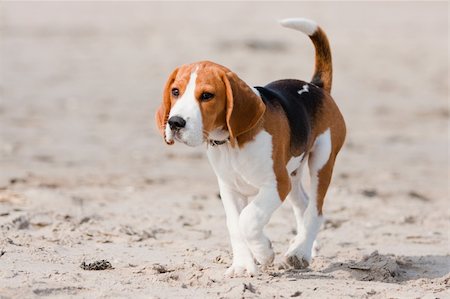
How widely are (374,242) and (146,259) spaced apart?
2131 millimetres

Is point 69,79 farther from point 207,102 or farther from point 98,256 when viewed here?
point 207,102

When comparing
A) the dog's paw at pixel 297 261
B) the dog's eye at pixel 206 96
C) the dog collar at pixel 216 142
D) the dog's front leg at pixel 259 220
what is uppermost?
the dog's eye at pixel 206 96

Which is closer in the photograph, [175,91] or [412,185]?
[175,91]

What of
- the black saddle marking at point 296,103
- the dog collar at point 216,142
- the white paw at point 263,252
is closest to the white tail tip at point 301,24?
the black saddle marking at point 296,103

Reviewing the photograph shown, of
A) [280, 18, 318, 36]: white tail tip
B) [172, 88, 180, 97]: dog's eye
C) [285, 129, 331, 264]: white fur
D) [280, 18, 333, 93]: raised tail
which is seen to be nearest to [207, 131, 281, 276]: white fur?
[172, 88, 180, 97]: dog's eye

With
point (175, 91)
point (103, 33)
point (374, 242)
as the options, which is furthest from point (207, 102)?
point (103, 33)

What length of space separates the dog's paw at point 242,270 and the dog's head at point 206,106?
2.75 ft

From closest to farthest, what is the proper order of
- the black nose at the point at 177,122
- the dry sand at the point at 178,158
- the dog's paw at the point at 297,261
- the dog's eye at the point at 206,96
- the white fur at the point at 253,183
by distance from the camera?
the black nose at the point at 177,122 < the dog's eye at the point at 206,96 < the white fur at the point at 253,183 < the dry sand at the point at 178,158 < the dog's paw at the point at 297,261

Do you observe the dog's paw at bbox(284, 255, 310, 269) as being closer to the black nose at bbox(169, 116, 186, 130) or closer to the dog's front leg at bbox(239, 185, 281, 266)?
the dog's front leg at bbox(239, 185, 281, 266)

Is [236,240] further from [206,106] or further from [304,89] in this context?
[304,89]

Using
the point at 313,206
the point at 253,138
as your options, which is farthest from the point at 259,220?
the point at 313,206

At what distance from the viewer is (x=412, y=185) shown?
1094 cm

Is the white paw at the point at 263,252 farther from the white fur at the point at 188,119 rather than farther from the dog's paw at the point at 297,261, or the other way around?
the white fur at the point at 188,119

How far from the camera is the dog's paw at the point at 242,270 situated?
5.92 m
